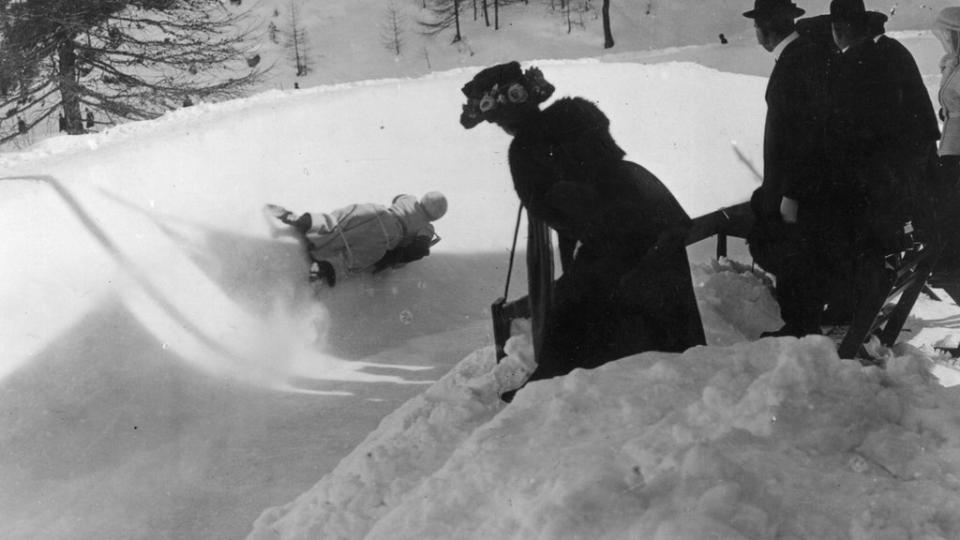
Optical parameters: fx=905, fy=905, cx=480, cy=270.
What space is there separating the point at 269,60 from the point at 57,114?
47.9 feet

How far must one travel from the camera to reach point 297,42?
3266cm

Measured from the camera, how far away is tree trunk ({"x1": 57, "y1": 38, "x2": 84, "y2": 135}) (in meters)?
17.4

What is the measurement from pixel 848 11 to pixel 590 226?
157 centimetres

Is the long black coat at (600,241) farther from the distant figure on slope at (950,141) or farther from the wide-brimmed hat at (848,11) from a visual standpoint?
the distant figure on slope at (950,141)

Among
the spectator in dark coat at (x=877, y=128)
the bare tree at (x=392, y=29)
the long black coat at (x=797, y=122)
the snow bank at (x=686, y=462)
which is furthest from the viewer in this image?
the bare tree at (x=392, y=29)

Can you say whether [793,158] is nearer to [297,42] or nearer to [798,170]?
[798,170]

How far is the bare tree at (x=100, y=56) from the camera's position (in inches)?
685

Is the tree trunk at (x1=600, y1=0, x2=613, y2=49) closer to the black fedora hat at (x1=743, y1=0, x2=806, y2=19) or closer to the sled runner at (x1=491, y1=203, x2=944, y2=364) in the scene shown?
the black fedora hat at (x1=743, y1=0, x2=806, y2=19)

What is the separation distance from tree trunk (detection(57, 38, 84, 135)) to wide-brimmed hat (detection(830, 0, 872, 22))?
16189 mm

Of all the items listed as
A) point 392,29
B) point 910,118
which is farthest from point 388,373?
point 392,29

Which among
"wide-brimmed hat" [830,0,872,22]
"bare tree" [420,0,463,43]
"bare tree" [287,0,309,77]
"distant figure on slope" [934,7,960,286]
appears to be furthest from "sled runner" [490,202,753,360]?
"bare tree" [287,0,309,77]

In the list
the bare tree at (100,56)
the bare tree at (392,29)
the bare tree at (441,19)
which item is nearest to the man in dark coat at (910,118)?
the bare tree at (100,56)

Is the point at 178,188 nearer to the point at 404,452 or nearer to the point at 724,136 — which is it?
the point at 404,452

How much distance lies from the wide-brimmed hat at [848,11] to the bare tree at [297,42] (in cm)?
2819
